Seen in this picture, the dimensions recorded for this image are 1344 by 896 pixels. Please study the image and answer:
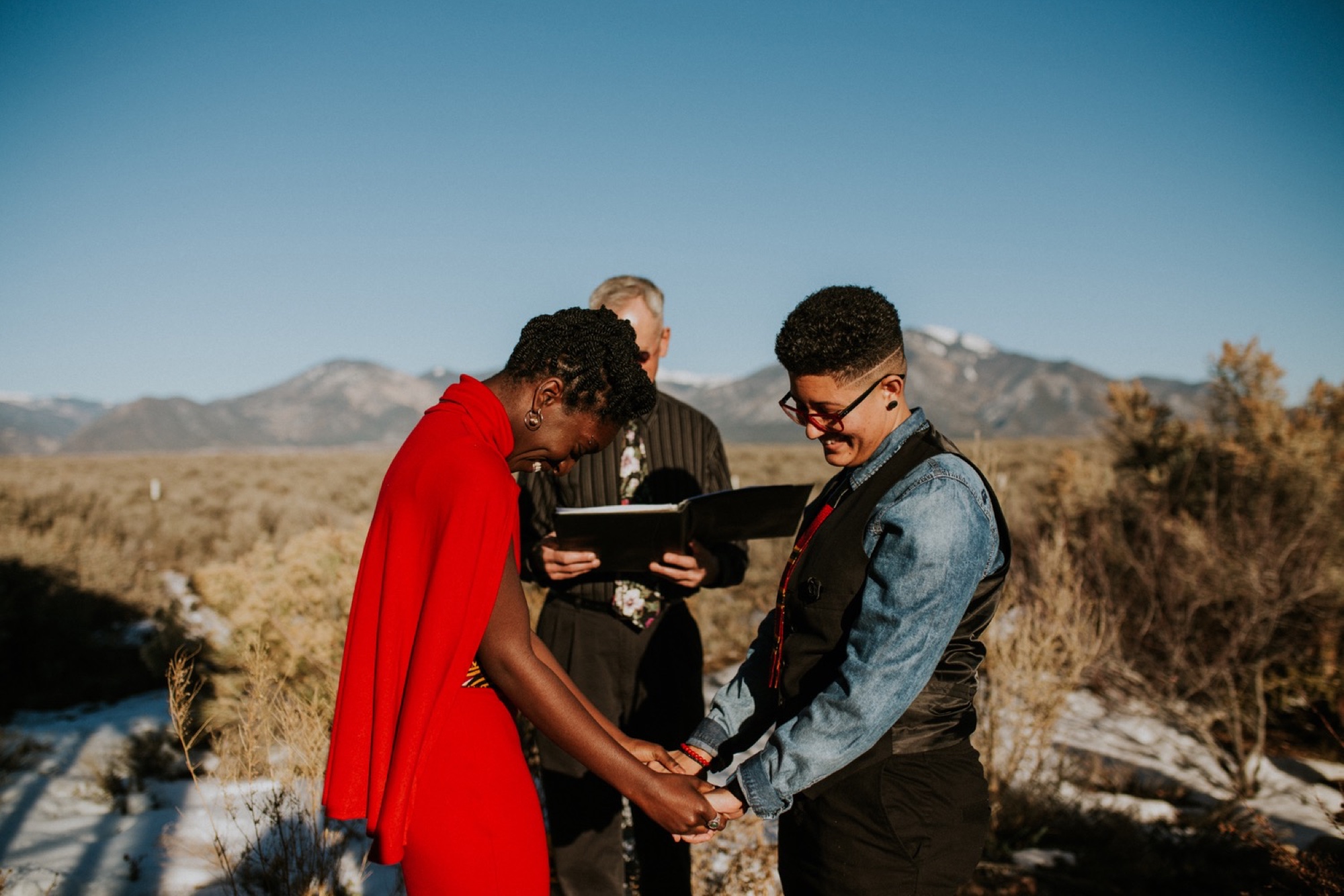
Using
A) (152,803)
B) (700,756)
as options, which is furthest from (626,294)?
(152,803)

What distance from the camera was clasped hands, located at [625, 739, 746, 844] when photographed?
6.63 ft

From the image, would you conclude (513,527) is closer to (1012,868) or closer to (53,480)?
(1012,868)

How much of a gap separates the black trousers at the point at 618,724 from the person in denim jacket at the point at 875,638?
1.10 meters

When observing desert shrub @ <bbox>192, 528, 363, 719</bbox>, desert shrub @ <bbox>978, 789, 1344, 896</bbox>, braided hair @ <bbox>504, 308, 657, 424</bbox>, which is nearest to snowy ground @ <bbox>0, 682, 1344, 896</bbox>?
desert shrub @ <bbox>978, 789, 1344, 896</bbox>

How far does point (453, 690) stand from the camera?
1.74m

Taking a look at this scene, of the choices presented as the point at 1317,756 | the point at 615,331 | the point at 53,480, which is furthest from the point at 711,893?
the point at 53,480

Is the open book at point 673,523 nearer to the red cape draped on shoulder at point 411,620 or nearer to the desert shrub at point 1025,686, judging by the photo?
the red cape draped on shoulder at point 411,620

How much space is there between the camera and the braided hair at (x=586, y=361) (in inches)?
82.2

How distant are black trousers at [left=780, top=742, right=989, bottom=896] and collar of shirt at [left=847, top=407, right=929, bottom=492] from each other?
63 cm

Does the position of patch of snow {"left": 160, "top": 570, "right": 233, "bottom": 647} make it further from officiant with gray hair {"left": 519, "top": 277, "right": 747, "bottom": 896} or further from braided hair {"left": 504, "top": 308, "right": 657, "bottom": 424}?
braided hair {"left": 504, "top": 308, "right": 657, "bottom": 424}

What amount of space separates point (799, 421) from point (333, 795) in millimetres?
1352

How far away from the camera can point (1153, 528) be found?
6770mm

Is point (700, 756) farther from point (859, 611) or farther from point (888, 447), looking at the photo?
point (888, 447)

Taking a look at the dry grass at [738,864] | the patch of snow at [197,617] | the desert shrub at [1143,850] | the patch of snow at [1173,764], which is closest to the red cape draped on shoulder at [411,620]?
the dry grass at [738,864]
